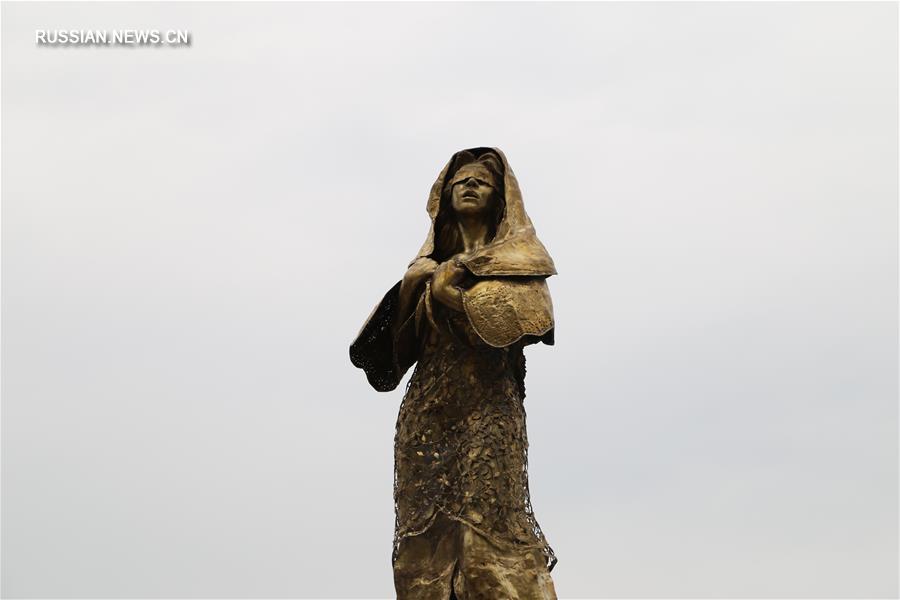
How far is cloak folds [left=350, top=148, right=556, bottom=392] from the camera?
32.0 ft

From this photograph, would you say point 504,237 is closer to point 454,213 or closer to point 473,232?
point 473,232

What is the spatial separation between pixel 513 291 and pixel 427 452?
1.19 metres

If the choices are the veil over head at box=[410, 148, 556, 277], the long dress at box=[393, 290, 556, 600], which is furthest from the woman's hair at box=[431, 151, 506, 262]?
the long dress at box=[393, 290, 556, 600]

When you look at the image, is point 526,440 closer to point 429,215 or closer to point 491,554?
point 491,554

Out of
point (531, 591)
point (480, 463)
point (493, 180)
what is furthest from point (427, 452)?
point (493, 180)

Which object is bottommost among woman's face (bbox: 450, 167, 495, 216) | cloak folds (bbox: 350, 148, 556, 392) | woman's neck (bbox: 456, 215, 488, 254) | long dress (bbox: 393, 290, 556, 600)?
long dress (bbox: 393, 290, 556, 600)

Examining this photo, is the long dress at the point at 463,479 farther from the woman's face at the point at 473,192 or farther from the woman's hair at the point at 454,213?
the woman's face at the point at 473,192

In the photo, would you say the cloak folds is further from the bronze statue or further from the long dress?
the long dress

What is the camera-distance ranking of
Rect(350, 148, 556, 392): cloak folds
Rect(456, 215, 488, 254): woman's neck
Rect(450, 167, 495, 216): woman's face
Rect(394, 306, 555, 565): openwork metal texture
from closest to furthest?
Rect(350, 148, 556, 392): cloak folds, Rect(394, 306, 555, 565): openwork metal texture, Rect(450, 167, 495, 216): woman's face, Rect(456, 215, 488, 254): woman's neck

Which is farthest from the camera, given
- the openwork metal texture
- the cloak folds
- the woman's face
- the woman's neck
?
the woman's neck

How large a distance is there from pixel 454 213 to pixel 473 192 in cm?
26

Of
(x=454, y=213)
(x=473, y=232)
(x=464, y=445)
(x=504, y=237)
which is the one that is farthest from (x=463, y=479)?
(x=454, y=213)

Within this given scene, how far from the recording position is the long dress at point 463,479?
32.0ft

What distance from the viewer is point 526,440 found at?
1028 cm
